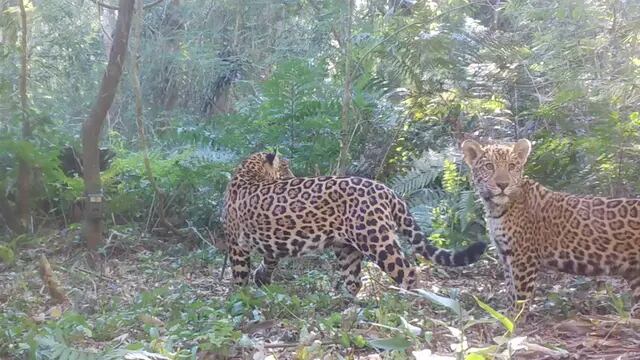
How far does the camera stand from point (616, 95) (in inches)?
327

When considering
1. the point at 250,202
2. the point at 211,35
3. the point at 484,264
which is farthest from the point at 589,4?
the point at 211,35

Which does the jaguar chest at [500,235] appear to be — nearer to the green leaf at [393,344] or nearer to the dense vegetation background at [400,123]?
the dense vegetation background at [400,123]

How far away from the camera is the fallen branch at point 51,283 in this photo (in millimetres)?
7141

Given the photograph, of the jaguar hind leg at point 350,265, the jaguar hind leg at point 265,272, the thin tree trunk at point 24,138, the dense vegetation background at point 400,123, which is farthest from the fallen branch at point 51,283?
the thin tree trunk at point 24,138

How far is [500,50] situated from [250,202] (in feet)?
13.8

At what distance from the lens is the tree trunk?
344 inches

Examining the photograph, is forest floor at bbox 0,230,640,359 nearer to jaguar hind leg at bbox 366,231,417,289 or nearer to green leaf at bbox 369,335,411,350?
green leaf at bbox 369,335,411,350

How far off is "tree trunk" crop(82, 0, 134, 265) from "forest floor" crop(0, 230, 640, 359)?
0.49m

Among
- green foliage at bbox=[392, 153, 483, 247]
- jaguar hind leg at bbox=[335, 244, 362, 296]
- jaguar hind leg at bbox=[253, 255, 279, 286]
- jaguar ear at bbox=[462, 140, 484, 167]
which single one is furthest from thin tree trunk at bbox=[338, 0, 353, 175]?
jaguar ear at bbox=[462, 140, 484, 167]

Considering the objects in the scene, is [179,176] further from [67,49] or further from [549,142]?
[67,49]

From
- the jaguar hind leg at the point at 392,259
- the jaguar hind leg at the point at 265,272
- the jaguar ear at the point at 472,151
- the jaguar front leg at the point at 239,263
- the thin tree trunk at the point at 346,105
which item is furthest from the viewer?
the thin tree trunk at the point at 346,105

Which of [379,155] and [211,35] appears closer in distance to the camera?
[379,155]

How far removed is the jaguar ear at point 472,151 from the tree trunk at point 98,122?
3.79 metres

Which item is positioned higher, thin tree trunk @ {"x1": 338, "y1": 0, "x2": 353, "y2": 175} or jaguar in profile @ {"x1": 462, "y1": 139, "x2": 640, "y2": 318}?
thin tree trunk @ {"x1": 338, "y1": 0, "x2": 353, "y2": 175}
